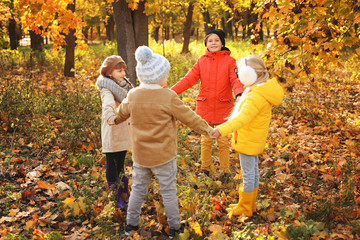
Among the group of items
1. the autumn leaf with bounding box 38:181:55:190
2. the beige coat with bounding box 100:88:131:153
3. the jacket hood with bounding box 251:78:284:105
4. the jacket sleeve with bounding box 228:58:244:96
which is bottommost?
the autumn leaf with bounding box 38:181:55:190

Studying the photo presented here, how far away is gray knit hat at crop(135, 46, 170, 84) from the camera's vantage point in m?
2.68

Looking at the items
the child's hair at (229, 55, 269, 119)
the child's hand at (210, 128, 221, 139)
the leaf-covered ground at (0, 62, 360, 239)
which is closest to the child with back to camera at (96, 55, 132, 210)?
the leaf-covered ground at (0, 62, 360, 239)

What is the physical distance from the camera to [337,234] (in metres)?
2.88

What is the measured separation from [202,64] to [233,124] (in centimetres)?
151

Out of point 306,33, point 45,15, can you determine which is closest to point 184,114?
point 306,33

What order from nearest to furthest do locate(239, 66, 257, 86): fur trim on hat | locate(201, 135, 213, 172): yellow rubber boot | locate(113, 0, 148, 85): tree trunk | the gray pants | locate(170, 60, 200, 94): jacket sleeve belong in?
1. the gray pants
2. locate(239, 66, 257, 86): fur trim on hat
3. locate(170, 60, 200, 94): jacket sleeve
4. locate(201, 135, 213, 172): yellow rubber boot
5. locate(113, 0, 148, 85): tree trunk

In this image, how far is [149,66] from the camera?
2697 millimetres

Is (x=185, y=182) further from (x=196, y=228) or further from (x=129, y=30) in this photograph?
(x=129, y=30)

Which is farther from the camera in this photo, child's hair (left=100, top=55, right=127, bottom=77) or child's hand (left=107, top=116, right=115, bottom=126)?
child's hair (left=100, top=55, right=127, bottom=77)

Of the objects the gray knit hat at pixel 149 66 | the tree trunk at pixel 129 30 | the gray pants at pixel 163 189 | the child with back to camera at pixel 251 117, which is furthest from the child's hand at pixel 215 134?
the tree trunk at pixel 129 30

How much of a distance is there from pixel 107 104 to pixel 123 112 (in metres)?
0.34

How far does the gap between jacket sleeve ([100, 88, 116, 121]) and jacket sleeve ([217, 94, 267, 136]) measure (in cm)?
114

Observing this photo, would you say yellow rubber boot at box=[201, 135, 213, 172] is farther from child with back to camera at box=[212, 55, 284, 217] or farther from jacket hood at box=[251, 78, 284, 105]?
jacket hood at box=[251, 78, 284, 105]

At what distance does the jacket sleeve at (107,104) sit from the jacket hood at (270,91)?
151 cm
